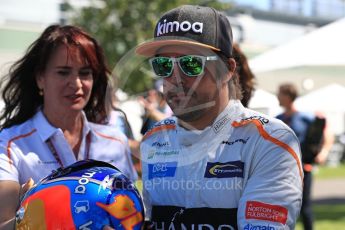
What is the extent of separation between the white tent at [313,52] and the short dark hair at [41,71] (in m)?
2.43

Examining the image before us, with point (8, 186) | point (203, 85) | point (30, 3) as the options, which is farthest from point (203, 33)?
point (30, 3)

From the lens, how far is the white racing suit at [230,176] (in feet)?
6.26

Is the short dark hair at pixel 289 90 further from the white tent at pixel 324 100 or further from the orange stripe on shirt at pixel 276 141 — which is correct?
the orange stripe on shirt at pixel 276 141

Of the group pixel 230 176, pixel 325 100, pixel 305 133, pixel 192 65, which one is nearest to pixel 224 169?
pixel 230 176

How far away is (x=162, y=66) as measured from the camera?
6.92 ft

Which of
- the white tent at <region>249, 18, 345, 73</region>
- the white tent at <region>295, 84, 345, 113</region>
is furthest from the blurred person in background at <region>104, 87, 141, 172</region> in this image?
the white tent at <region>295, 84, 345, 113</region>

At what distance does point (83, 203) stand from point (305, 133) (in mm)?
5484

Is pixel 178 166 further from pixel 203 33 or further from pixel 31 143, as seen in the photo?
pixel 31 143

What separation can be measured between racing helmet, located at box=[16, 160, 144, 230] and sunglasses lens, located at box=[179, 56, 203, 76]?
388 millimetres

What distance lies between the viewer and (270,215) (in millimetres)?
1900

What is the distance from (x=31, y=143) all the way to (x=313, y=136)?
205 inches

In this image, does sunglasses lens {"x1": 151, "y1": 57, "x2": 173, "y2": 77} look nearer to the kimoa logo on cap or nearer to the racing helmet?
the kimoa logo on cap

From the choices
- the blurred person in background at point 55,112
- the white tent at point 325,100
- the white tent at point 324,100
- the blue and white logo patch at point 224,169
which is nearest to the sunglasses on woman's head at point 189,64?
the blue and white logo patch at point 224,169

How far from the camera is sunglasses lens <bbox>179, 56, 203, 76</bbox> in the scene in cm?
203
